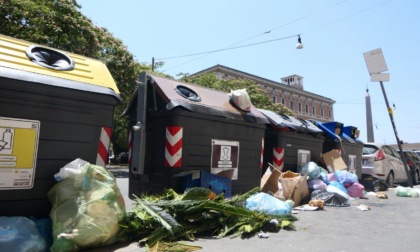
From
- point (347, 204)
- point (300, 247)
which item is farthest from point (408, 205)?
point (300, 247)

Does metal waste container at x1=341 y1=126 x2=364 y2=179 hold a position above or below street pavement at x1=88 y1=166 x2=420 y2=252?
above

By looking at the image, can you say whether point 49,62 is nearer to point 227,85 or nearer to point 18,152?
point 18,152

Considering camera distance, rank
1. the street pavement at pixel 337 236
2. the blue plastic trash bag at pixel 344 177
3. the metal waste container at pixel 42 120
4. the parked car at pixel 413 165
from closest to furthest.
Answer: the metal waste container at pixel 42 120 → the street pavement at pixel 337 236 → the blue plastic trash bag at pixel 344 177 → the parked car at pixel 413 165

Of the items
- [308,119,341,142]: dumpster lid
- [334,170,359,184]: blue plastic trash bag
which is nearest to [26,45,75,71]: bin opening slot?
[334,170,359,184]: blue plastic trash bag

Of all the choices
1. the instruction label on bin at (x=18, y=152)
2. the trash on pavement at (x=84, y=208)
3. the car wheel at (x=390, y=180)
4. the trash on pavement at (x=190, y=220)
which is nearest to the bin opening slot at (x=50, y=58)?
the instruction label on bin at (x=18, y=152)

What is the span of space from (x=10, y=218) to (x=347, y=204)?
208 inches

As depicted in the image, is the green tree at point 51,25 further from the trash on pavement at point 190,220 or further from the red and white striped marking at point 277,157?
the trash on pavement at point 190,220

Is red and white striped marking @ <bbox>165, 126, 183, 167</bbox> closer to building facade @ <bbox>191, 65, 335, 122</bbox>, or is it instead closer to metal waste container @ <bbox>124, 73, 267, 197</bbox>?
metal waste container @ <bbox>124, 73, 267, 197</bbox>

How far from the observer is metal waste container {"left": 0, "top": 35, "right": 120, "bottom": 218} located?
2.81 meters

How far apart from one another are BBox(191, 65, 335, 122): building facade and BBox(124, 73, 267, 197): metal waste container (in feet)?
153

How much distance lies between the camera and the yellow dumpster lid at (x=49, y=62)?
9.98 ft

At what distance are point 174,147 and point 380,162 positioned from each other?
793cm

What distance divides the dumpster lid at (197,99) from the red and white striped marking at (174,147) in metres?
0.30

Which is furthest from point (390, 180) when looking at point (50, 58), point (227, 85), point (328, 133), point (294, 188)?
point (227, 85)
